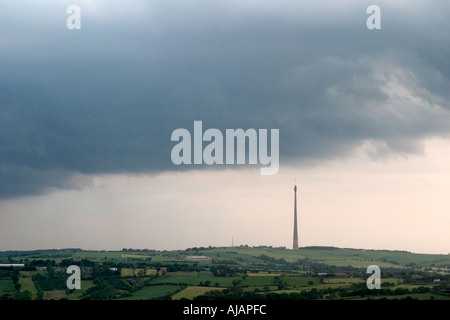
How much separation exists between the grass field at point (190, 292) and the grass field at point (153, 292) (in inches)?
66.6

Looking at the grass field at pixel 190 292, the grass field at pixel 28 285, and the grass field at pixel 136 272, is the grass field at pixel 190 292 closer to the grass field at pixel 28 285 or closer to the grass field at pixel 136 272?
the grass field at pixel 136 272

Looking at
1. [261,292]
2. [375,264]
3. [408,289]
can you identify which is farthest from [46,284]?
[375,264]

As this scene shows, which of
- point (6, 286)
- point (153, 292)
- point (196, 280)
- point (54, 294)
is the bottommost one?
point (54, 294)

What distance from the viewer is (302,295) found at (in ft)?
Answer: 370

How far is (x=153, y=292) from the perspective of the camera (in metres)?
123

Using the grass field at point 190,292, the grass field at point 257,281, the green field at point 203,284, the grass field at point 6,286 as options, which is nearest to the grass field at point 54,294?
the green field at point 203,284

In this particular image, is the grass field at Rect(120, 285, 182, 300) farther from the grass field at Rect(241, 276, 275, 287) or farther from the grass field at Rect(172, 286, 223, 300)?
the grass field at Rect(241, 276, 275, 287)

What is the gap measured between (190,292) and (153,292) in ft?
22.9

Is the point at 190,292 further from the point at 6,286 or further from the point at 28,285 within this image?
the point at 6,286

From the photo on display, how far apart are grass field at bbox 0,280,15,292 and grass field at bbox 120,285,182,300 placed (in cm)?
2159

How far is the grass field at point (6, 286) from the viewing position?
410 ft

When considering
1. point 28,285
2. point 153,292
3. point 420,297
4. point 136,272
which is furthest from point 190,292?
point 420,297
